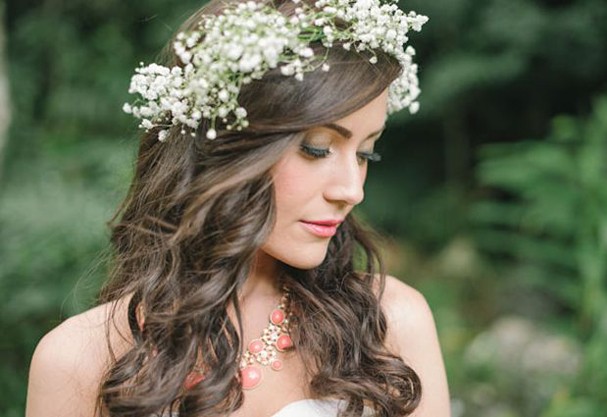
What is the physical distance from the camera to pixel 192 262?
2.09 meters

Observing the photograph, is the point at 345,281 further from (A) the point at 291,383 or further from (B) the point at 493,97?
(B) the point at 493,97

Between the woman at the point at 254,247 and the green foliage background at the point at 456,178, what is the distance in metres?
0.93

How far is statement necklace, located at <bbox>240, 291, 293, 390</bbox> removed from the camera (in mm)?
2242

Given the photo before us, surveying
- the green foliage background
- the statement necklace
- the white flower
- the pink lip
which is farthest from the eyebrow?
the green foliage background

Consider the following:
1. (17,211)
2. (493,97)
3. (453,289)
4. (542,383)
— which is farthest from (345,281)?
(493,97)

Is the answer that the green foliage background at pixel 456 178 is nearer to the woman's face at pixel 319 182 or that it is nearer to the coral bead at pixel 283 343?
the coral bead at pixel 283 343

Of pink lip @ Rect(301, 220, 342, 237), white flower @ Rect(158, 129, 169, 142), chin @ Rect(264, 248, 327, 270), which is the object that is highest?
white flower @ Rect(158, 129, 169, 142)

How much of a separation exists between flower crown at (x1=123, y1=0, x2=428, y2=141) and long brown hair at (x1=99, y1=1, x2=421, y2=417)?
4 cm

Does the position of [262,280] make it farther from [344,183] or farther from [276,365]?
[344,183]

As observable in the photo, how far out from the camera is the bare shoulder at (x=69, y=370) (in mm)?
2193

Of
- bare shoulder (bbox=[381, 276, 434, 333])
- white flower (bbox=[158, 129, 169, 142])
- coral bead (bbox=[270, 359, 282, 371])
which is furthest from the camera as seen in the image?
bare shoulder (bbox=[381, 276, 434, 333])

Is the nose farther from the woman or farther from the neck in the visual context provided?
the neck

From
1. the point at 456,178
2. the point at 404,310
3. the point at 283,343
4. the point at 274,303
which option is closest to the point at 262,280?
the point at 274,303

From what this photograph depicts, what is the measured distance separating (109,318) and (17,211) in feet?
8.98
